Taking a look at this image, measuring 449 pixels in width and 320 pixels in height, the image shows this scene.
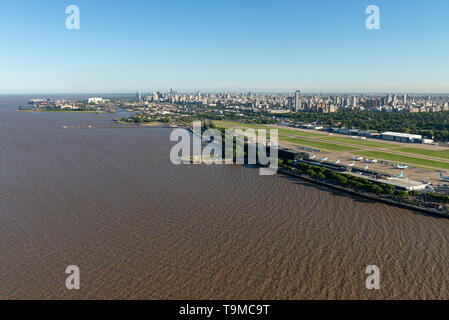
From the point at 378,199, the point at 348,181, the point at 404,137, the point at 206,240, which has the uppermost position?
the point at 404,137

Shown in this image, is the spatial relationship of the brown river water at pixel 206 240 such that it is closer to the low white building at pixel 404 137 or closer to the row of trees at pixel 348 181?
the row of trees at pixel 348 181

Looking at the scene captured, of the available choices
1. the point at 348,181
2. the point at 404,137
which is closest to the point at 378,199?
the point at 348,181

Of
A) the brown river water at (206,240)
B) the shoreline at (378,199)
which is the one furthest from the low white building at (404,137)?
the brown river water at (206,240)

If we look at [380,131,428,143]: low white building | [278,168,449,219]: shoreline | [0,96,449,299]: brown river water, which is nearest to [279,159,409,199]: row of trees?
[278,168,449,219]: shoreline

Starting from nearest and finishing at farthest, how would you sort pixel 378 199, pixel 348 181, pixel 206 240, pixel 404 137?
pixel 206 240 → pixel 378 199 → pixel 348 181 → pixel 404 137

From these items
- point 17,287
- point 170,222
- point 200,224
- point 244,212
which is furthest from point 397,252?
point 17,287

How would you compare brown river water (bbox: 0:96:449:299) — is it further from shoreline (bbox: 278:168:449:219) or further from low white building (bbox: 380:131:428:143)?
low white building (bbox: 380:131:428:143)

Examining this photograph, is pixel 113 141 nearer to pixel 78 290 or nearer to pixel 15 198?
pixel 15 198

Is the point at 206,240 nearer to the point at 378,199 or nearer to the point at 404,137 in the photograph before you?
the point at 378,199
